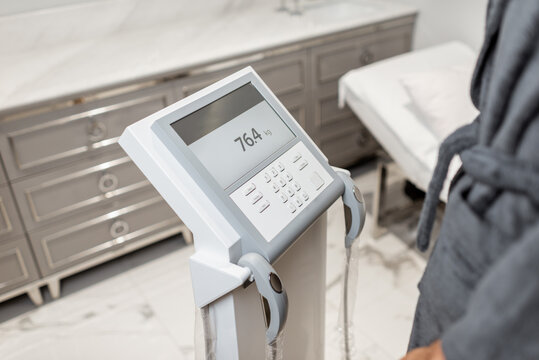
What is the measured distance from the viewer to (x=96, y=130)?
1.83 m

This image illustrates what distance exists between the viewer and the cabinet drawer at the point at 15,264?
1812 mm

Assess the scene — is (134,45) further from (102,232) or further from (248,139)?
(248,139)

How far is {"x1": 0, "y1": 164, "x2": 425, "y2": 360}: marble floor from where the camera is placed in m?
1.75

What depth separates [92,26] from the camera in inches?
90.0

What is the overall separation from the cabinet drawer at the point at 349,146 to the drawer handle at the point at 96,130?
44.5 inches

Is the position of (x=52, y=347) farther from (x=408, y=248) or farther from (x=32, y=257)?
(x=408, y=248)

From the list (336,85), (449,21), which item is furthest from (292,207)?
(449,21)

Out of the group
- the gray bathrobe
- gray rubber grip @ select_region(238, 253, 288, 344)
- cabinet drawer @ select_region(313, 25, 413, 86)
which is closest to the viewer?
the gray bathrobe

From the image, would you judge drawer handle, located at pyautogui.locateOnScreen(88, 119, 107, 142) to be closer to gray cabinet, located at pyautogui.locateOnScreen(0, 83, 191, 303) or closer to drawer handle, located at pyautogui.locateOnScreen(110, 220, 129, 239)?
gray cabinet, located at pyautogui.locateOnScreen(0, 83, 191, 303)

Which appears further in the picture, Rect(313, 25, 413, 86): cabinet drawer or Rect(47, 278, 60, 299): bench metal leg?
Rect(313, 25, 413, 86): cabinet drawer

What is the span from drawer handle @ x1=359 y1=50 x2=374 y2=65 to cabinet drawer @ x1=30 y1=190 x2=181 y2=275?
3.96 feet

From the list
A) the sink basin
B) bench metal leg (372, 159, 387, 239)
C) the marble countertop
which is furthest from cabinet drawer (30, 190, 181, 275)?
the sink basin

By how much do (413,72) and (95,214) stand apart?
4.67ft

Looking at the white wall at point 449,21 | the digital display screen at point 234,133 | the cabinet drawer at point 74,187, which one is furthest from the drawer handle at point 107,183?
the white wall at point 449,21
